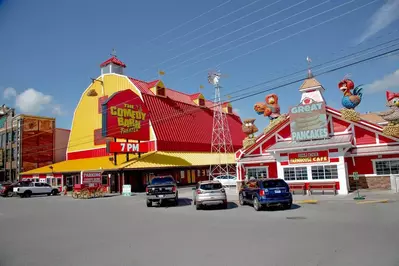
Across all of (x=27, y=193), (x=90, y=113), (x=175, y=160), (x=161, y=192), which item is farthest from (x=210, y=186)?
(x=90, y=113)

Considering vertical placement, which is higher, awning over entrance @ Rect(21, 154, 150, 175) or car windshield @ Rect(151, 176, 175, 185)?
awning over entrance @ Rect(21, 154, 150, 175)

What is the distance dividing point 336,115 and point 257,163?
27.3 ft

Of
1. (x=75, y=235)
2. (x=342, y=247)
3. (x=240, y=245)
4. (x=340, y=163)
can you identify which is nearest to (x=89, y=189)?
(x=75, y=235)

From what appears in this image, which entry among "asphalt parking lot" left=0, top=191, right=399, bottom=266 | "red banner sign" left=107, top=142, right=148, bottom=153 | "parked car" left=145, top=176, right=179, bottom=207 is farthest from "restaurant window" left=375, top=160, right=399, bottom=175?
"red banner sign" left=107, top=142, right=148, bottom=153

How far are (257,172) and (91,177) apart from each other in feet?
56.5

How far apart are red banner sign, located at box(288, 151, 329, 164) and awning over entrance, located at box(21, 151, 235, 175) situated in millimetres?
13864

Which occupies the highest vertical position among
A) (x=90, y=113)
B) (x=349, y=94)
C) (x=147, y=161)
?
(x=90, y=113)

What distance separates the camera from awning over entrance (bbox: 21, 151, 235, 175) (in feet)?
116

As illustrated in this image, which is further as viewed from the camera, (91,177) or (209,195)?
(91,177)

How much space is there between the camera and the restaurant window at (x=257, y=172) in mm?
28984

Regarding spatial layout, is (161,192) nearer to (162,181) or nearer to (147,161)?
(162,181)

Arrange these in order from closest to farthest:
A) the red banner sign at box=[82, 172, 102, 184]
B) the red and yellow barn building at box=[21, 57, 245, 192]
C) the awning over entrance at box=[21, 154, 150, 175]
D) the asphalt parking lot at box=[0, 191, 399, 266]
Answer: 1. the asphalt parking lot at box=[0, 191, 399, 266]
2. the red banner sign at box=[82, 172, 102, 184]
3. the awning over entrance at box=[21, 154, 150, 175]
4. the red and yellow barn building at box=[21, 57, 245, 192]

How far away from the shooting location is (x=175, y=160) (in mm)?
40438

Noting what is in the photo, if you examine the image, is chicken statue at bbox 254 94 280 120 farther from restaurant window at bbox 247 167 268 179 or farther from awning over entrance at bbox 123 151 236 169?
awning over entrance at bbox 123 151 236 169
